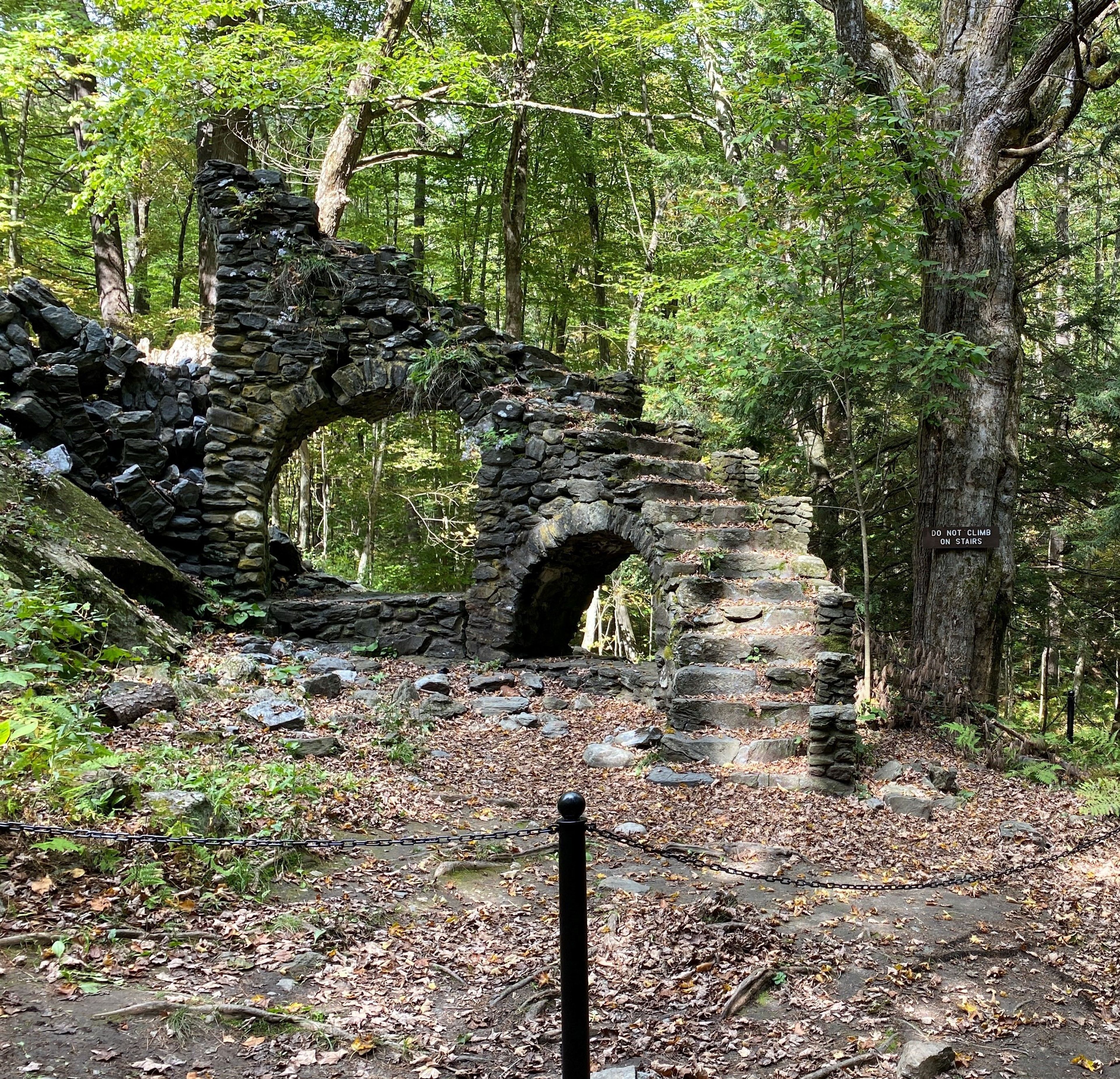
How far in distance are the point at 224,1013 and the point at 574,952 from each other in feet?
4.18

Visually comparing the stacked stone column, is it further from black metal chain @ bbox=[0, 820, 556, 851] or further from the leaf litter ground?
black metal chain @ bbox=[0, 820, 556, 851]

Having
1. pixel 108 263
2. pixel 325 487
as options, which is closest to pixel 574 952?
pixel 108 263

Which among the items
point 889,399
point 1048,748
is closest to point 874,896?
point 1048,748

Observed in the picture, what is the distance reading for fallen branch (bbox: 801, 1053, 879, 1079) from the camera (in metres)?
3.00

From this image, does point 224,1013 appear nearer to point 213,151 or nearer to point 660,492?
point 660,492

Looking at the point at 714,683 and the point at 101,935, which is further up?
the point at 714,683

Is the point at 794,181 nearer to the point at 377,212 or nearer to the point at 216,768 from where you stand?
the point at 216,768

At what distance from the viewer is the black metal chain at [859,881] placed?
341 centimetres

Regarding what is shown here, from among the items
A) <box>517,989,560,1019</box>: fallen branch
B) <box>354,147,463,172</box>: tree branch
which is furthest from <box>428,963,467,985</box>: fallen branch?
<box>354,147,463,172</box>: tree branch

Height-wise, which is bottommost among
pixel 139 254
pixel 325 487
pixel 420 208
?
pixel 325 487

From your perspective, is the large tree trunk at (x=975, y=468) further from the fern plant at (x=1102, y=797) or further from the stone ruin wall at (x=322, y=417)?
the fern plant at (x=1102, y=797)

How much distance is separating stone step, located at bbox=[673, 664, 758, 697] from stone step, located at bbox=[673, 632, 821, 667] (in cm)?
17

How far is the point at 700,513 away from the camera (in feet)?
28.9

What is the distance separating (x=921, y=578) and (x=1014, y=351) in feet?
8.54
